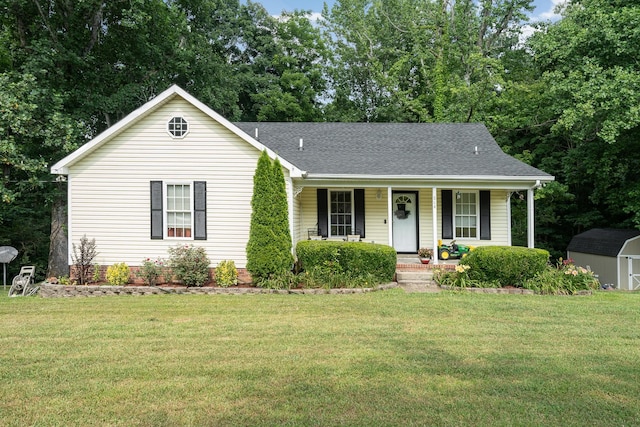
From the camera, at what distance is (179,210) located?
11.8m

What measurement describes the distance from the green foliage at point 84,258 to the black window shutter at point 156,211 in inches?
60.6

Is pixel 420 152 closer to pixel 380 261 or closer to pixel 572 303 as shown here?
pixel 380 261

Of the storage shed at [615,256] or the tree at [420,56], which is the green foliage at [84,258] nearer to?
the tree at [420,56]

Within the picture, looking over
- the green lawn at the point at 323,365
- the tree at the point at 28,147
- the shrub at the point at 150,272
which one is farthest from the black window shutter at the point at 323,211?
the tree at the point at 28,147

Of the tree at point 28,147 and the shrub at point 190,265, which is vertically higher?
the tree at point 28,147

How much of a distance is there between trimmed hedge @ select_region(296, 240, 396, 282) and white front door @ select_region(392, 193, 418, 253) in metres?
3.35

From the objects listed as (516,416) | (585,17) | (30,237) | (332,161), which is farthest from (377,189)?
(30,237)

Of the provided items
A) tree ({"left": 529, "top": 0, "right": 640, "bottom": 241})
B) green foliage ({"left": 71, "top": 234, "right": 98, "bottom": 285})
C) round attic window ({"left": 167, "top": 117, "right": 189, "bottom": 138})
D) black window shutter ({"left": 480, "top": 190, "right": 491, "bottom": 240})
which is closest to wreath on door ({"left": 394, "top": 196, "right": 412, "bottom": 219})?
black window shutter ({"left": 480, "top": 190, "right": 491, "bottom": 240})

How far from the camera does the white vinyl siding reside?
1173 centimetres

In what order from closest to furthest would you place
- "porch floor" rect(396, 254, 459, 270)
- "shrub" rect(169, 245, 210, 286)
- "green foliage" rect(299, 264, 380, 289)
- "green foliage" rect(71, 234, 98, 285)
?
"green foliage" rect(299, 264, 380, 289) < "shrub" rect(169, 245, 210, 286) < "green foliage" rect(71, 234, 98, 285) < "porch floor" rect(396, 254, 459, 270)

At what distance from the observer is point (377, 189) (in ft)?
46.7

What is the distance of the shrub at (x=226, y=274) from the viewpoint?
1108 centimetres

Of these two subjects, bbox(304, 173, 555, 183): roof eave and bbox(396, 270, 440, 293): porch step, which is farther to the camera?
bbox(304, 173, 555, 183): roof eave

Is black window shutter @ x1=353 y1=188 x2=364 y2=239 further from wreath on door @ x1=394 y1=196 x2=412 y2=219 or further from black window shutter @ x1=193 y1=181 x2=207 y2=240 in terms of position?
black window shutter @ x1=193 y1=181 x2=207 y2=240
